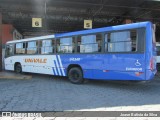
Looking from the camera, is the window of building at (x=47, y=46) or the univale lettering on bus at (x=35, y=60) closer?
the window of building at (x=47, y=46)

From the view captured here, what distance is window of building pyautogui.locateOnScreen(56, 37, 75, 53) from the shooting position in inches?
430

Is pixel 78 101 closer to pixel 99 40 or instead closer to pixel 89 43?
pixel 99 40

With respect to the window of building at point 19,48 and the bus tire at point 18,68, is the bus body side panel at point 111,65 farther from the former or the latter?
the bus tire at point 18,68

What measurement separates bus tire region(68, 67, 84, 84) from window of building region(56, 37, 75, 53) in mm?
963

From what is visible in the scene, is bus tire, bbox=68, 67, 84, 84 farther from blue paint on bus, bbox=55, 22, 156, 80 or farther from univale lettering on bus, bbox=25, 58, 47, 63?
univale lettering on bus, bbox=25, 58, 47, 63

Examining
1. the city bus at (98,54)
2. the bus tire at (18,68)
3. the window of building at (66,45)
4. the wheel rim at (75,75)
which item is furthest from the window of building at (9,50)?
the wheel rim at (75,75)

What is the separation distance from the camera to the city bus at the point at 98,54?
8.43m

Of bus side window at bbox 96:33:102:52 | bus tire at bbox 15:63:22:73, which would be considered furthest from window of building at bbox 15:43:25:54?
bus side window at bbox 96:33:102:52

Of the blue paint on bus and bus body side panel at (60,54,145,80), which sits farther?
bus body side panel at (60,54,145,80)

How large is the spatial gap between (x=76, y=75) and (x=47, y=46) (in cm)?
265

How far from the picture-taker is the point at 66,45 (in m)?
11.2

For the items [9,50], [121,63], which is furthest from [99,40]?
[9,50]

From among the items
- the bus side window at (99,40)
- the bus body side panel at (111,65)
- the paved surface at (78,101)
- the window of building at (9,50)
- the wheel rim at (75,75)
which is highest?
the bus side window at (99,40)

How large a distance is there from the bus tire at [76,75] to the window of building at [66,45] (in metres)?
0.96
